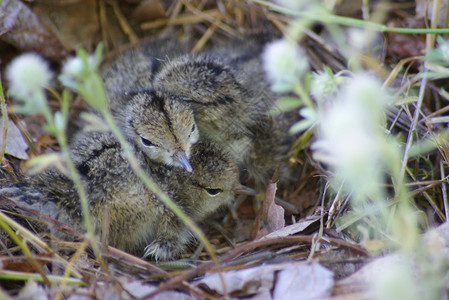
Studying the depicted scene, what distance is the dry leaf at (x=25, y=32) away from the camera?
3.33 meters

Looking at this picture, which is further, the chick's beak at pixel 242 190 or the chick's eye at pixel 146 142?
the chick's beak at pixel 242 190

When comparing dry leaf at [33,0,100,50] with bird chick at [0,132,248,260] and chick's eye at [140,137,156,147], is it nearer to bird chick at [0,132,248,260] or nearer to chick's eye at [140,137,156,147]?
bird chick at [0,132,248,260]

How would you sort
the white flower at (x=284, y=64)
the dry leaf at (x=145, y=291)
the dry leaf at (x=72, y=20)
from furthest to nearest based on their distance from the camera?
1. the dry leaf at (x=72, y=20)
2. the dry leaf at (x=145, y=291)
3. the white flower at (x=284, y=64)

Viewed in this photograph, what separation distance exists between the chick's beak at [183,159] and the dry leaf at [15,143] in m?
1.11

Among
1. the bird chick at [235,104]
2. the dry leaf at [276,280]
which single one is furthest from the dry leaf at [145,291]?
the bird chick at [235,104]

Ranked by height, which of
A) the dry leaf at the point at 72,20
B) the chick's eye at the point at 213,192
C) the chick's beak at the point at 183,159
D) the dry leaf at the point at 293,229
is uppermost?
the dry leaf at the point at 72,20

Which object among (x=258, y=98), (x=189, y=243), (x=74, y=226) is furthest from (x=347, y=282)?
(x=258, y=98)

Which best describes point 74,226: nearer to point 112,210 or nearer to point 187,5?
point 112,210

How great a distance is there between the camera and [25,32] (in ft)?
11.4

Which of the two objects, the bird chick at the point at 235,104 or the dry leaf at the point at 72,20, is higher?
the dry leaf at the point at 72,20

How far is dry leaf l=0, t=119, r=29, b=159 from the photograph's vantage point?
2875 millimetres

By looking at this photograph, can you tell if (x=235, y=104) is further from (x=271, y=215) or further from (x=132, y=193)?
(x=132, y=193)

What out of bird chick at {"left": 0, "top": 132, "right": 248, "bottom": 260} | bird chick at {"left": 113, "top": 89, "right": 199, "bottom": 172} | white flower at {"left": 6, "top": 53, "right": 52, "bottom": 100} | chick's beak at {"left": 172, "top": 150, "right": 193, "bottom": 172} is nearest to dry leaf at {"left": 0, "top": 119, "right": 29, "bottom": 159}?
bird chick at {"left": 0, "top": 132, "right": 248, "bottom": 260}

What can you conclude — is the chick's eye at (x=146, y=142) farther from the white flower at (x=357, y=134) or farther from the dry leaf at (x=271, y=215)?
the white flower at (x=357, y=134)
